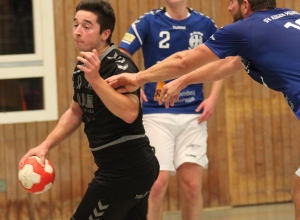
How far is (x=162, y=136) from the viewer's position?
539 centimetres

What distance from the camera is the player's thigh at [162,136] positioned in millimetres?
5352

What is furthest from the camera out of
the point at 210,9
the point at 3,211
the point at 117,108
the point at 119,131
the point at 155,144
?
the point at 210,9

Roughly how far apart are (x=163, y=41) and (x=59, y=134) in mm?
1784

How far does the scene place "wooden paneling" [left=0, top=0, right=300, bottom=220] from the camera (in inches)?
253

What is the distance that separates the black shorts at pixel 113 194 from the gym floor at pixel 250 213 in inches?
115

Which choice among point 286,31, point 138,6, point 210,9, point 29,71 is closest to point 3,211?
point 29,71

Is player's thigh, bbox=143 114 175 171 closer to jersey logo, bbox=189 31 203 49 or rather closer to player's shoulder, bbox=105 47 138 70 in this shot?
jersey logo, bbox=189 31 203 49

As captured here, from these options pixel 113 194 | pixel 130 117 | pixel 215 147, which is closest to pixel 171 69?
pixel 130 117

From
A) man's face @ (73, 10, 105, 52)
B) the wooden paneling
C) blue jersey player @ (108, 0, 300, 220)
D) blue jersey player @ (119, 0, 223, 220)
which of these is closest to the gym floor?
the wooden paneling

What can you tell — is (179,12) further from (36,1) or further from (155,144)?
(36,1)

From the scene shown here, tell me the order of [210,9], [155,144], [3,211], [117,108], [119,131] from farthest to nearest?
1. [210,9]
2. [3,211]
3. [155,144]
4. [119,131]
5. [117,108]

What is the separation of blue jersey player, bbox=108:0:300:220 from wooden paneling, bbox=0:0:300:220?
2.91m

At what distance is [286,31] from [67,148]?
3378 millimetres

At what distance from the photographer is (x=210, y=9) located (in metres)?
6.90
